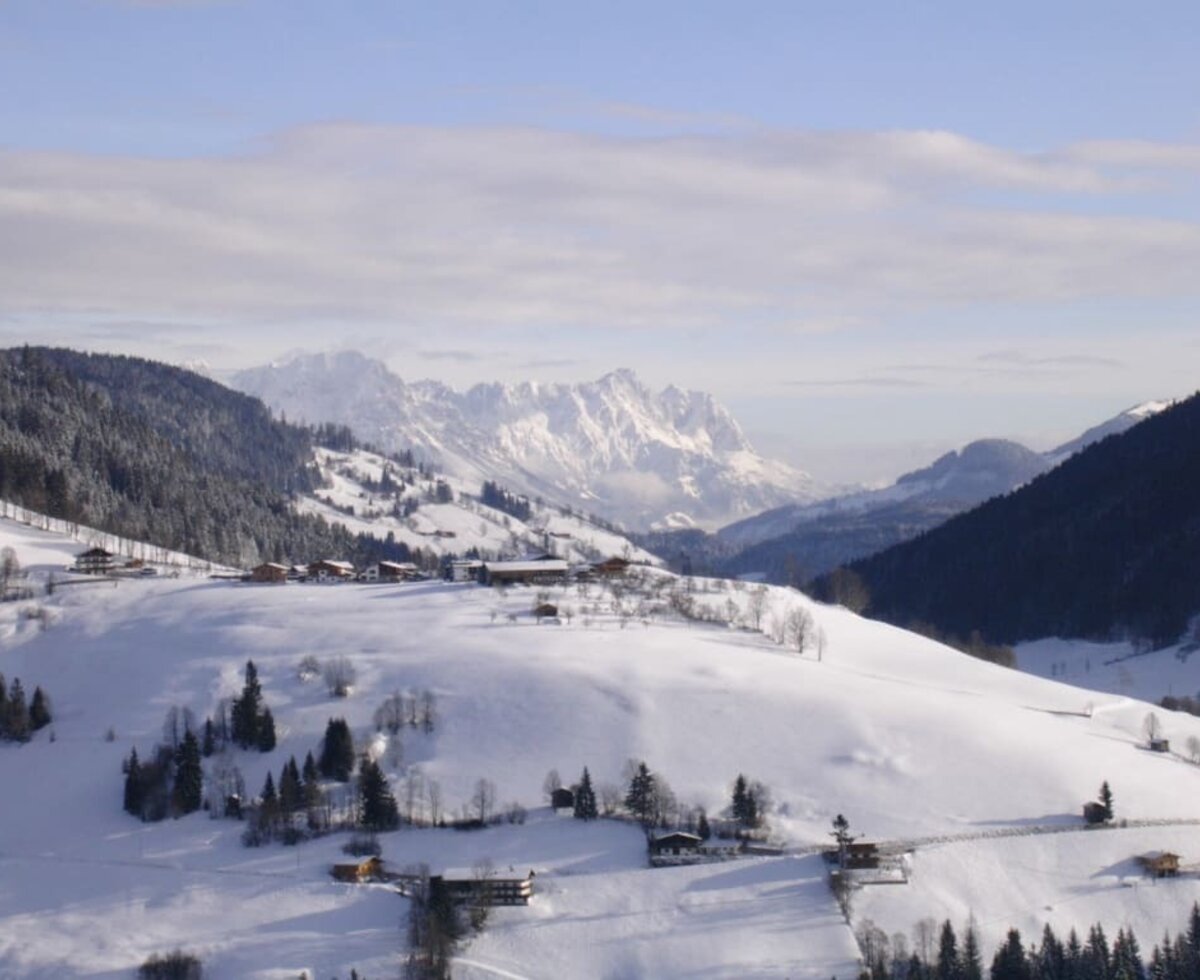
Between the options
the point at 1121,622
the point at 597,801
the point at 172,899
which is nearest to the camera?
the point at 172,899

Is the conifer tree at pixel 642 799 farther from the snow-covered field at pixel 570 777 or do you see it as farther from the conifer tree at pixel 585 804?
the conifer tree at pixel 585 804

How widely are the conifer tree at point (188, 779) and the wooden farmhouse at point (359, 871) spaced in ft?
38.2

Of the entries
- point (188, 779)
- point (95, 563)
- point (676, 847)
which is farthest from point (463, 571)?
point (676, 847)

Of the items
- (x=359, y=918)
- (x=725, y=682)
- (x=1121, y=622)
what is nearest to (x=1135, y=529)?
(x=1121, y=622)

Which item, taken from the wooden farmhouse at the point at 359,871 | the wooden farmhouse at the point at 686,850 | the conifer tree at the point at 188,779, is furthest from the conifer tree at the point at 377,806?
the wooden farmhouse at the point at 686,850

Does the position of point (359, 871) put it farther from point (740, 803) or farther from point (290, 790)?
point (740, 803)

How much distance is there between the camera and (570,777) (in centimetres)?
8312

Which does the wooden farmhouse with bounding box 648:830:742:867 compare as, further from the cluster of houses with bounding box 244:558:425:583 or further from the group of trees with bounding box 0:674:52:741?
the cluster of houses with bounding box 244:558:425:583

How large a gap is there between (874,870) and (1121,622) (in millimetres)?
116267

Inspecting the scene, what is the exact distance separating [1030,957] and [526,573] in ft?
230

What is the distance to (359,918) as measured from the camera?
6938 centimetres

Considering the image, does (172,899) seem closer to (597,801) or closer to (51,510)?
(597,801)

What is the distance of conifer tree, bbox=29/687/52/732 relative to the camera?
92.2m

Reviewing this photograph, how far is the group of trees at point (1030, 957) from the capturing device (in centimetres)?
6406
